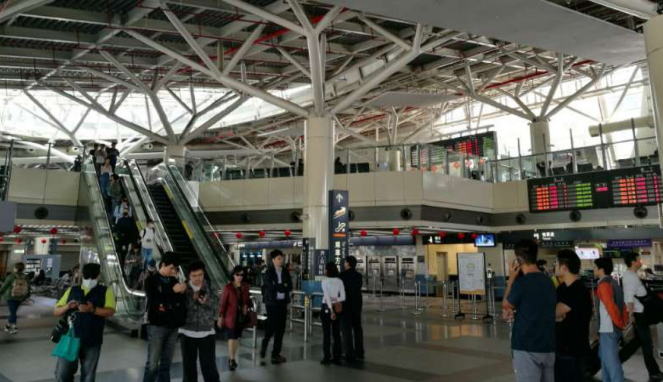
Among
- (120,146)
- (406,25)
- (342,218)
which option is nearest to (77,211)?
(342,218)

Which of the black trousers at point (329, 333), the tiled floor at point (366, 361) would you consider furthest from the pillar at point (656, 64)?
the black trousers at point (329, 333)

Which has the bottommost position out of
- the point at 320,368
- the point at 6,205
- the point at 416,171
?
the point at 320,368

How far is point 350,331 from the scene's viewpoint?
8609 millimetres

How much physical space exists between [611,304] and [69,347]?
594cm

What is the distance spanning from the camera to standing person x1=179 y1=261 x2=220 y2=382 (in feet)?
18.5

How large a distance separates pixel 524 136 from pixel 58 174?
33.7 m

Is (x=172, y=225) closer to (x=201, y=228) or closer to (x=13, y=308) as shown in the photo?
(x=201, y=228)

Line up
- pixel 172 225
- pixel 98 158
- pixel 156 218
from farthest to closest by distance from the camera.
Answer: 1. pixel 98 158
2. pixel 172 225
3. pixel 156 218

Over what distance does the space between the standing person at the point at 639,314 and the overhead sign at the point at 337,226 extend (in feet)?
29.8

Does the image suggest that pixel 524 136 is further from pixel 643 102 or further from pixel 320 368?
pixel 320 368

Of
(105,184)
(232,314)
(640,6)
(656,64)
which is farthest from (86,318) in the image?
(105,184)

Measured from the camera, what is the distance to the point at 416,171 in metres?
17.4

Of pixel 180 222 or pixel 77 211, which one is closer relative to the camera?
pixel 180 222

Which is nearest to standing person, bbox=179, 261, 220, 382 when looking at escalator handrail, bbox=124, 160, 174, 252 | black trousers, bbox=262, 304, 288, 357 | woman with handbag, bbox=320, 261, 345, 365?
woman with handbag, bbox=320, 261, 345, 365
